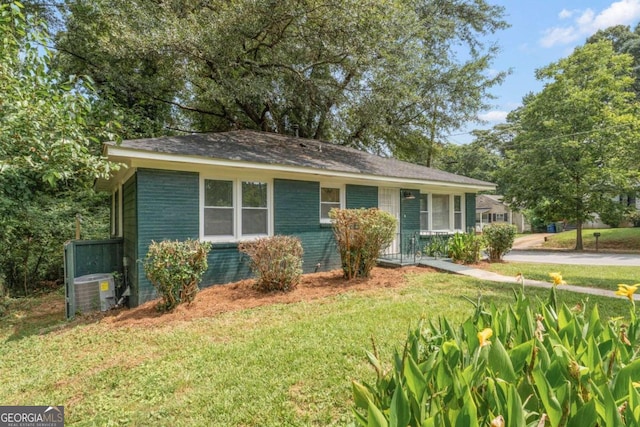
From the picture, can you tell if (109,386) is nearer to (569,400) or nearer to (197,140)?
(569,400)

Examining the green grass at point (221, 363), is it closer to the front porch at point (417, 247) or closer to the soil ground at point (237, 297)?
the soil ground at point (237, 297)

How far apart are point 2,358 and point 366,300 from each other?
552cm

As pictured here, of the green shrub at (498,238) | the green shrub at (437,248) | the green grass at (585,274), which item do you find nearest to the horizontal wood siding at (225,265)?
the green shrub at (437,248)

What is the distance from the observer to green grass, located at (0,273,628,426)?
2857 millimetres

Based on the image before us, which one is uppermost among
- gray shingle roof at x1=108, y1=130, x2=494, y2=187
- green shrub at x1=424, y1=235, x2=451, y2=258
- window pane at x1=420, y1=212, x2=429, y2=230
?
gray shingle roof at x1=108, y1=130, x2=494, y2=187

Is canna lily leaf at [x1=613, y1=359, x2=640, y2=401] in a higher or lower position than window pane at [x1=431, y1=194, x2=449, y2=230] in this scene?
lower

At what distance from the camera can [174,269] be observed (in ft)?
18.5

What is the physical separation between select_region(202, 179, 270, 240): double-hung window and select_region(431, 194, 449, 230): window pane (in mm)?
6864

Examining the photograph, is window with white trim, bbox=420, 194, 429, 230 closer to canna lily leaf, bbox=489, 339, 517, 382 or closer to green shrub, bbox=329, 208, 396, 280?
green shrub, bbox=329, 208, 396, 280

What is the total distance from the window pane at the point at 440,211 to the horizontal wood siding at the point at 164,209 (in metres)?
8.60

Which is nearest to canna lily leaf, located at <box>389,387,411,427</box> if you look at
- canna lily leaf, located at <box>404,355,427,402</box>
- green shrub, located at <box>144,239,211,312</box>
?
canna lily leaf, located at <box>404,355,427,402</box>

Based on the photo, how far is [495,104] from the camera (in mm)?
16203

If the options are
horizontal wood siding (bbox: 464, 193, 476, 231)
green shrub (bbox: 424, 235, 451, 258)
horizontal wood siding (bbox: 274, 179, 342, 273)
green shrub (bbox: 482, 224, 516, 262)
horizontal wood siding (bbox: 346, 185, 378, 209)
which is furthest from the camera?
horizontal wood siding (bbox: 464, 193, 476, 231)

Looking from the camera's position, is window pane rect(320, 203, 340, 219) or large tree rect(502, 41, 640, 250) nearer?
window pane rect(320, 203, 340, 219)
